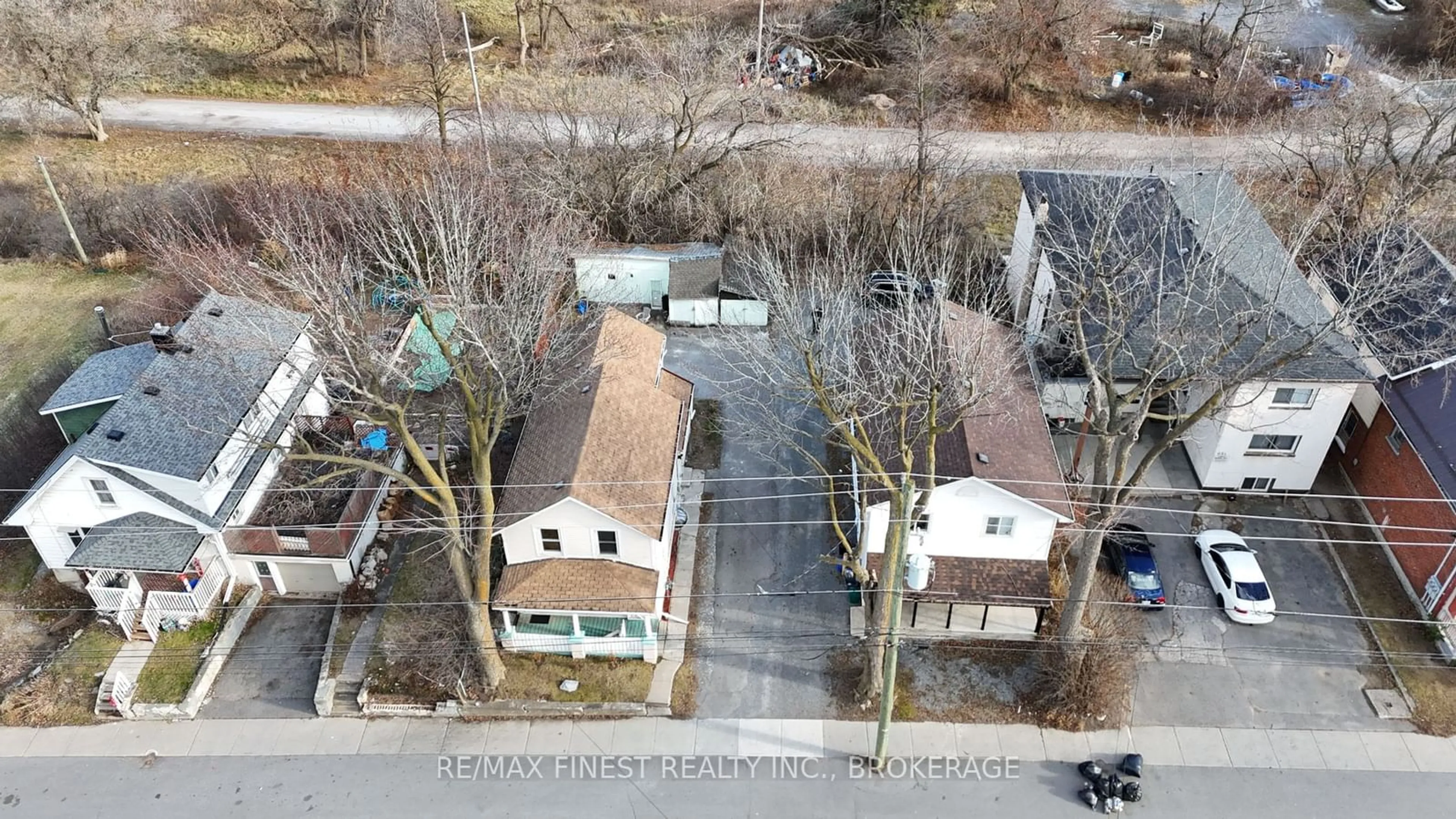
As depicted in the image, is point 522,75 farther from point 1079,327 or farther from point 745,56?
point 1079,327

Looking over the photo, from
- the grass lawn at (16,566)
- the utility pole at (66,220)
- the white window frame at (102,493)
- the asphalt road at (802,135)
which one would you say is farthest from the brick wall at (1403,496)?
the utility pole at (66,220)

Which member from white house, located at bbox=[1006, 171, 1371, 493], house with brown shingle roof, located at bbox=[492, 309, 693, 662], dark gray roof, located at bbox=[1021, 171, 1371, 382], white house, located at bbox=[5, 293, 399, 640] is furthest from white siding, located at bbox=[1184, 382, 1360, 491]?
white house, located at bbox=[5, 293, 399, 640]

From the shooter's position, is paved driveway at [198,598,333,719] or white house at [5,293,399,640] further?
white house at [5,293,399,640]

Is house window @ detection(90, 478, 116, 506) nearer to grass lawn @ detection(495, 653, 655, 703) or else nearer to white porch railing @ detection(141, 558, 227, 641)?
white porch railing @ detection(141, 558, 227, 641)

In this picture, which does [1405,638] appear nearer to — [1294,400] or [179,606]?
[1294,400]

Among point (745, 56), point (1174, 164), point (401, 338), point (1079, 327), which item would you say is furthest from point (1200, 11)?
point (401, 338)
